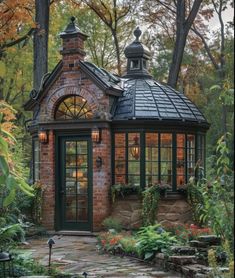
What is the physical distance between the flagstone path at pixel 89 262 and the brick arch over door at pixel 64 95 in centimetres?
334

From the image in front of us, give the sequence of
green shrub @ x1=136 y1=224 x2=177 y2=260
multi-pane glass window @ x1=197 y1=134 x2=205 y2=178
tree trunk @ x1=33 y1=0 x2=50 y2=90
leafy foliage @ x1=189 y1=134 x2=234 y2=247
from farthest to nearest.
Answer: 1. tree trunk @ x1=33 y1=0 x2=50 y2=90
2. multi-pane glass window @ x1=197 y1=134 x2=205 y2=178
3. green shrub @ x1=136 y1=224 x2=177 y2=260
4. leafy foliage @ x1=189 y1=134 x2=234 y2=247

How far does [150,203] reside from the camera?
40.3 ft

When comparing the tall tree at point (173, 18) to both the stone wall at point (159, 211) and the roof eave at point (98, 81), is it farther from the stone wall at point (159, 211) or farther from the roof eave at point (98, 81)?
the stone wall at point (159, 211)

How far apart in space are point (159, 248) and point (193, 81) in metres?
20.8

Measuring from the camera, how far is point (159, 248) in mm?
8945

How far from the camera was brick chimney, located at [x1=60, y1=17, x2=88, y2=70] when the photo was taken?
42.9 feet

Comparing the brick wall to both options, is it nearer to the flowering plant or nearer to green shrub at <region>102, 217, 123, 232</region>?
green shrub at <region>102, 217, 123, 232</region>

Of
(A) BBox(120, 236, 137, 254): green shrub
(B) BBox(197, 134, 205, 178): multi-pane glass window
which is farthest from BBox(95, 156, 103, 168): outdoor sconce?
(A) BBox(120, 236, 137, 254): green shrub

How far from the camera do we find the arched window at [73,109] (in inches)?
510

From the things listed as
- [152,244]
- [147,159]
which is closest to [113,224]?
[147,159]

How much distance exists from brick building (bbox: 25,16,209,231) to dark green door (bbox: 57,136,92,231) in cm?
2

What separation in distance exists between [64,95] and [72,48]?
1200 millimetres

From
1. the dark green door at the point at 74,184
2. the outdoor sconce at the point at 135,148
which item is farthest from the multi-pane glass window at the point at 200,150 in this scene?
the dark green door at the point at 74,184

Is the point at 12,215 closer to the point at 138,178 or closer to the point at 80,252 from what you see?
the point at 80,252
